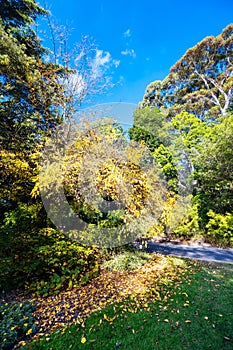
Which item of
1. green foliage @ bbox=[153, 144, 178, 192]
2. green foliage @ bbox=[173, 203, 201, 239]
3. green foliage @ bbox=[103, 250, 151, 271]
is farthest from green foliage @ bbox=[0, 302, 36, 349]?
green foliage @ bbox=[153, 144, 178, 192]

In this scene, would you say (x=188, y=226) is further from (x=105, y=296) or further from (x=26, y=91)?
(x=26, y=91)

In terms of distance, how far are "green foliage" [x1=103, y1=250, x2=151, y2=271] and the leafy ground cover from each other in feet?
0.55

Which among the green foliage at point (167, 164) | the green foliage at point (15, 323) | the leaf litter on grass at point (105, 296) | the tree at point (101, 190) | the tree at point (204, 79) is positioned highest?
the tree at point (204, 79)

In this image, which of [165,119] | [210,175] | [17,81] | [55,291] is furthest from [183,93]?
[55,291]

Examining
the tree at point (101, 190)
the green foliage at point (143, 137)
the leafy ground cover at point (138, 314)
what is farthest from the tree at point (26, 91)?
the green foliage at point (143, 137)

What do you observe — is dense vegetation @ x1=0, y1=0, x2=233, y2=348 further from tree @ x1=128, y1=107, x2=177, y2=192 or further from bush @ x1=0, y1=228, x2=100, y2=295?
tree @ x1=128, y1=107, x2=177, y2=192

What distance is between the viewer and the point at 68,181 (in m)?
3.67

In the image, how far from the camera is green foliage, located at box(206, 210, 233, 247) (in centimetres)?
664

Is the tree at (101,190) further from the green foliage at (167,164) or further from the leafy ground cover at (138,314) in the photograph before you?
the green foliage at (167,164)

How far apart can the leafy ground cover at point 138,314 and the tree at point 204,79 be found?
11363 mm

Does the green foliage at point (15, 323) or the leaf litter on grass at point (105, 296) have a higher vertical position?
the green foliage at point (15, 323)

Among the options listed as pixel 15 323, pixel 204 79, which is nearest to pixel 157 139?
pixel 204 79

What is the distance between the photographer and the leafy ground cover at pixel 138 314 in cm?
181

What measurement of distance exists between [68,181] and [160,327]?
2759 mm
